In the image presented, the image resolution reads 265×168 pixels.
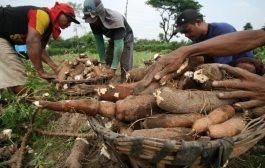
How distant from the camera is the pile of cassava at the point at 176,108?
1.86 meters

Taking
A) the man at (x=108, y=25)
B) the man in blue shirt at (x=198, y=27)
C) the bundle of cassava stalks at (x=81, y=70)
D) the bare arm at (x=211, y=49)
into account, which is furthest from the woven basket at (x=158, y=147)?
the man at (x=108, y=25)

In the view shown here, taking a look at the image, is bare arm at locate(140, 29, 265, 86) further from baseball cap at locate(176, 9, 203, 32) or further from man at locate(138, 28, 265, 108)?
baseball cap at locate(176, 9, 203, 32)

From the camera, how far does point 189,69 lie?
226cm

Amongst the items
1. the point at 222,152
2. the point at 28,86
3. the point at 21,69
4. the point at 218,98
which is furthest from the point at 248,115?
the point at 21,69

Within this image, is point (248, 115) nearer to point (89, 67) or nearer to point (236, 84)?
point (236, 84)

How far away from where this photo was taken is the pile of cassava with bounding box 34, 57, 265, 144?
1.86m

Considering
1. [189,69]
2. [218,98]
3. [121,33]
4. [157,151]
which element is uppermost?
[121,33]

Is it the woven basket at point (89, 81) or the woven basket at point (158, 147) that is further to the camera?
the woven basket at point (89, 81)

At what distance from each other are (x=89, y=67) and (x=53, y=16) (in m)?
0.84

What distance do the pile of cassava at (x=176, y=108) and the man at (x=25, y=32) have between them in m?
2.10

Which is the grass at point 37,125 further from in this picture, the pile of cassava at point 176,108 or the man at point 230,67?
the man at point 230,67

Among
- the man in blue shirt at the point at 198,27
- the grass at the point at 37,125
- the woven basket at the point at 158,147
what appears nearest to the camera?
the woven basket at the point at 158,147

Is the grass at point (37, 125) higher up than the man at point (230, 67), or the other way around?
the man at point (230, 67)

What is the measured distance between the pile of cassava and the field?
0.73 meters
